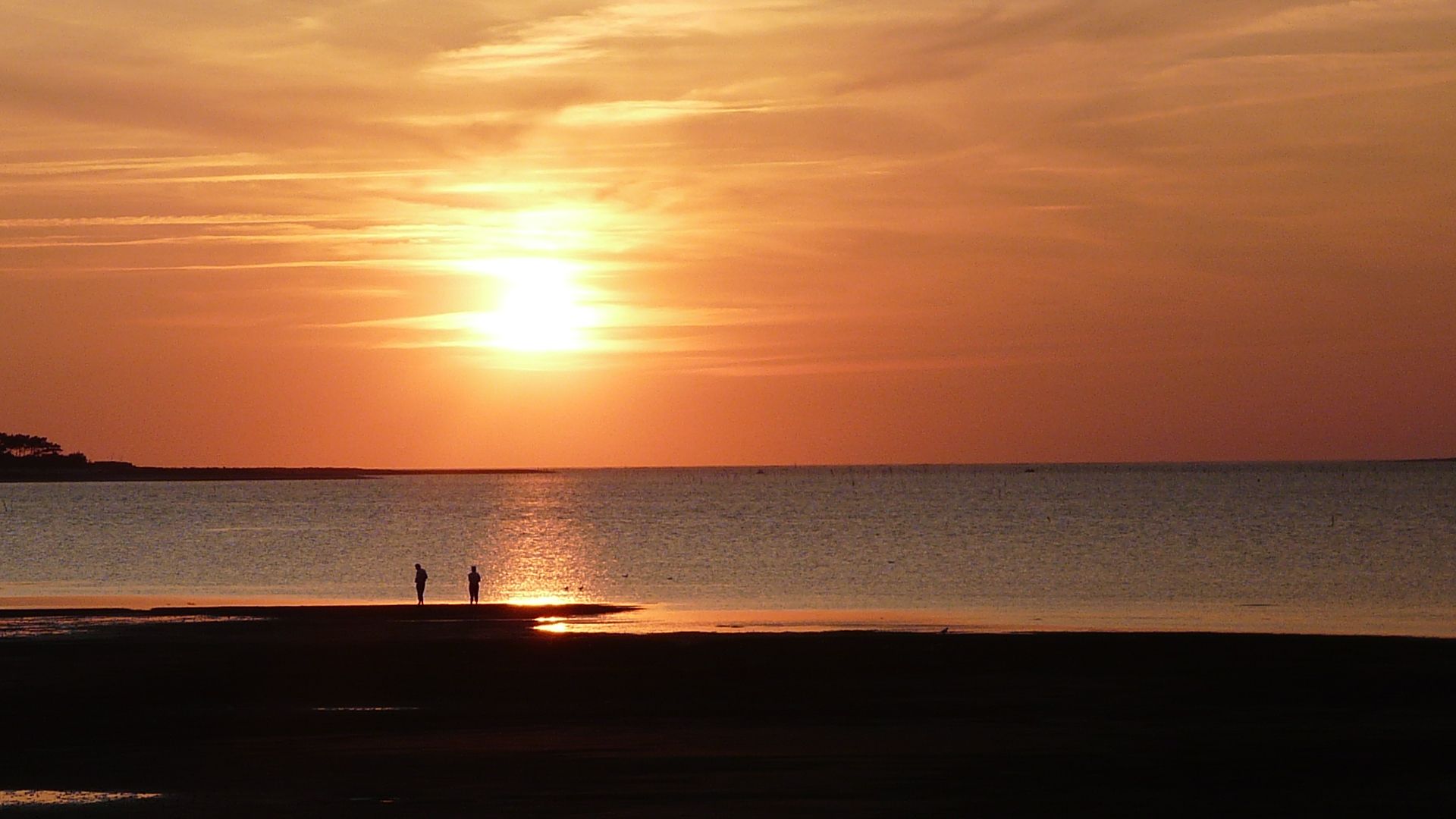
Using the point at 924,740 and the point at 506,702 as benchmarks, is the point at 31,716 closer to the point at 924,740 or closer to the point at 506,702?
the point at 506,702

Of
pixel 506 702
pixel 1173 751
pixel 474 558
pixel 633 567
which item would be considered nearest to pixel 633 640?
pixel 506 702

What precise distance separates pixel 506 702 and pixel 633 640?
13193mm

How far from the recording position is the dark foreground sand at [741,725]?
77.0 feet

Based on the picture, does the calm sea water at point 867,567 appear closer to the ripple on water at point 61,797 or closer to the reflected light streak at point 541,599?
the reflected light streak at point 541,599

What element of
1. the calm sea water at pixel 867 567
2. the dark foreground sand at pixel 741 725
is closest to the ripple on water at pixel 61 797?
the dark foreground sand at pixel 741 725

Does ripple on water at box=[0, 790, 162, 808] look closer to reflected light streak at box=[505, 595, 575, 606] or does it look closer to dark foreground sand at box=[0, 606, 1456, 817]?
dark foreground sand at box=[0, 606, 1456, 817]

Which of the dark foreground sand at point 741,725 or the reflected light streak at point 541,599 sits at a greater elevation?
the reflected light streak at point 541,599

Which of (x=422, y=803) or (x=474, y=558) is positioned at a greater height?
(x=474, y=558)

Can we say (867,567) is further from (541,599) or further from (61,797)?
(61,797)

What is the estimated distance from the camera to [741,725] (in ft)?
99.2

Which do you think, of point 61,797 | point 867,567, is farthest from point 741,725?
point 867,567

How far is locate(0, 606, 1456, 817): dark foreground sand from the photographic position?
23469 mm

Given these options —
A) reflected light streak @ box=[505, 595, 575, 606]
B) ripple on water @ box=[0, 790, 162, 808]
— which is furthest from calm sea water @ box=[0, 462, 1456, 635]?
ripple on water @ box=[0, 790, 162, 808]

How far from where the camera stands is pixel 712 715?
104 ft
